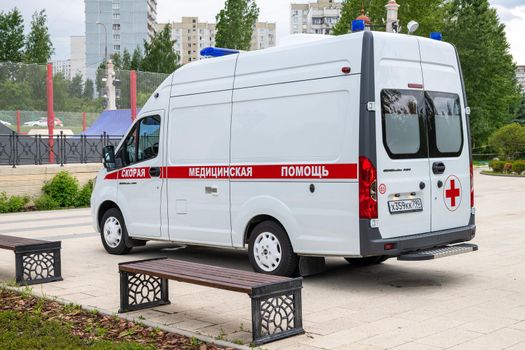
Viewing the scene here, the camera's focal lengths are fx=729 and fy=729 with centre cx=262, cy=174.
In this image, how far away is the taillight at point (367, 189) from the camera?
7625 millimetres

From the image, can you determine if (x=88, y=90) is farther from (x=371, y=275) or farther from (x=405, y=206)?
(x=405, y=206)

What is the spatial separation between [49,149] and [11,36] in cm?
3063

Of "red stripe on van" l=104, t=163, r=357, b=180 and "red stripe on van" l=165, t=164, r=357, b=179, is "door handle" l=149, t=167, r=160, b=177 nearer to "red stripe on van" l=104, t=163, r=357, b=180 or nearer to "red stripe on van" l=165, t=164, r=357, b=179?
"red stripe on van" l=104, t=163, r=357, b=180

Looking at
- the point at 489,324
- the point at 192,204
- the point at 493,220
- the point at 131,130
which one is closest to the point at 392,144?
the point at 489,324

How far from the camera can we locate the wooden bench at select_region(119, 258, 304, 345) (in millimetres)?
5867

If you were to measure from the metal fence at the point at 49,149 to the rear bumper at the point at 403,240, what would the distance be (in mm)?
14187

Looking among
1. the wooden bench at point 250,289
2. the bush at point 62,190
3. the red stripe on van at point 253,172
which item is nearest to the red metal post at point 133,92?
the bush at point 62,190

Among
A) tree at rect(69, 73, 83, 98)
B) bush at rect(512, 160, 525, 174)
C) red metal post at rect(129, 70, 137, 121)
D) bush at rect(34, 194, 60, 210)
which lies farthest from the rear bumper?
bush at rect(512, 160, 525, 174)

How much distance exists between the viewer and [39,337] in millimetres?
5988

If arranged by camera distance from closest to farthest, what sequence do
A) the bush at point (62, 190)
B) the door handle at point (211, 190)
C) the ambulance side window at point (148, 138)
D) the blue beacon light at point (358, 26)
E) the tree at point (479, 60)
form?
1. the blue beacon light at point (358, 26)
2. the door handle at point (211, 190)
3. the ambulance side window at point (148, 138)
4. the bush at point (62, 190)
5. the tree at point (479, 60)

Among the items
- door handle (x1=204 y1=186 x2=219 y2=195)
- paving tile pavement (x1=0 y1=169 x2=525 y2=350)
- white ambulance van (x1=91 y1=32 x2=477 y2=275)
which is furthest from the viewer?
door handle (x1=204 y1=186 x2=219 y2=195)

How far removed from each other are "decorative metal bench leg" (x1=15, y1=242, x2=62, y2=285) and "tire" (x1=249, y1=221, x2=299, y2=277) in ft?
7.77

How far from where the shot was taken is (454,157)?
8.70 meters

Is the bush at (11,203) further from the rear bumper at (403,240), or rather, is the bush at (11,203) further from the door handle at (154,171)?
the rear bumper at (403,240)
